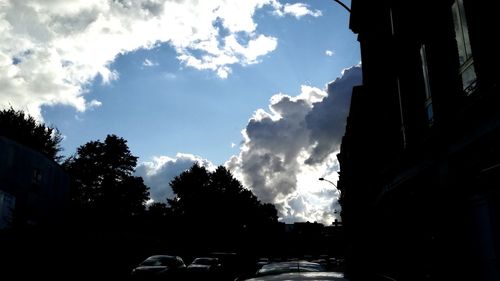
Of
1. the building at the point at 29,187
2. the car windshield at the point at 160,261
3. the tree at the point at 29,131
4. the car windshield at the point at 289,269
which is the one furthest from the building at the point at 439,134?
the tree at the point at 29,131

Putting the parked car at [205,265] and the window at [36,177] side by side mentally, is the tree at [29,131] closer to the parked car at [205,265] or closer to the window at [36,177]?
the window at [36,177]

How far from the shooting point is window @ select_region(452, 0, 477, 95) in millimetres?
10883

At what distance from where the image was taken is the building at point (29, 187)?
28.9 m

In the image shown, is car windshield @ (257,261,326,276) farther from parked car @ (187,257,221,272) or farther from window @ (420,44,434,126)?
parked car @ (187,257,221,272)

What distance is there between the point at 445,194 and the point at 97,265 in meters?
18.9

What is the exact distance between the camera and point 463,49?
11492 millimetres

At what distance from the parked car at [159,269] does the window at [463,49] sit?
14.4 metres

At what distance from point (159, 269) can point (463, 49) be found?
49.0 ft

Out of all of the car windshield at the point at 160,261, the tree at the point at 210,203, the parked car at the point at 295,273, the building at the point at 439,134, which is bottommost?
the parked car at the point at 295,273

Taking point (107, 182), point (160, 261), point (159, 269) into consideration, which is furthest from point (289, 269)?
point (107, 182)

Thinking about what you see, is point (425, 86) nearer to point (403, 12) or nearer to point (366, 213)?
point (403, 12)

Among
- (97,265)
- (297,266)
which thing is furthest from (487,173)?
(97,265)

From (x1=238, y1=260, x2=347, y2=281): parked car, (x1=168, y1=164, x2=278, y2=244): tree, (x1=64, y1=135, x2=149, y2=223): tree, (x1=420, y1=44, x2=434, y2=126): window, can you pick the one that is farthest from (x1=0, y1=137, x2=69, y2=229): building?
(x1=168, y1=164, x2=278, y2=244): tree

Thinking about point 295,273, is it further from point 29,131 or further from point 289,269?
point 29,131
